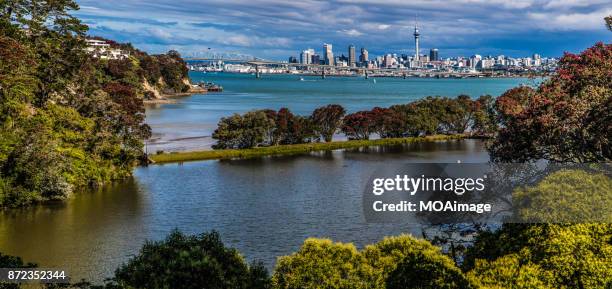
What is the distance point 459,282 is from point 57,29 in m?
42.9

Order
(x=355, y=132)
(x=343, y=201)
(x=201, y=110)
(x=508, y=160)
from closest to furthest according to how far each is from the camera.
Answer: (x=508, y=160) < (x=343, y=201) < (x=355, y=132) < (x=201, y=110)

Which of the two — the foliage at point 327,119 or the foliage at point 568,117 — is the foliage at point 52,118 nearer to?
the foliage at point 327,119

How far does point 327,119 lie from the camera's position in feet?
219

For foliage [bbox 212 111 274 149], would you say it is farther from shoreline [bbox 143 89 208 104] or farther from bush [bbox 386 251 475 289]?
shoreline [bbox 143 89 208 104]

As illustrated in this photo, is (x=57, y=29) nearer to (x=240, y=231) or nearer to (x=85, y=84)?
(x=85, y=84)

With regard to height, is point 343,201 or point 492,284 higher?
point 492,284

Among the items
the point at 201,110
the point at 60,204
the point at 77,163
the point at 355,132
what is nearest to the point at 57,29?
the point at 77,163

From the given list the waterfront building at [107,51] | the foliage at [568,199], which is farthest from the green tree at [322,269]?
the waterfront building at [107,51]

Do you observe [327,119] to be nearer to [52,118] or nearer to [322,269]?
[52,118]

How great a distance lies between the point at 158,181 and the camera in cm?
4434

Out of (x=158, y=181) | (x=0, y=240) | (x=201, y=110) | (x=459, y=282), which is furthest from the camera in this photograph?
(x=201, y=110)

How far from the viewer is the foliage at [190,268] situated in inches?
490

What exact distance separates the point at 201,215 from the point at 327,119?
35.0 m

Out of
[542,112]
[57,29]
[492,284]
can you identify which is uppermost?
[57,29]
